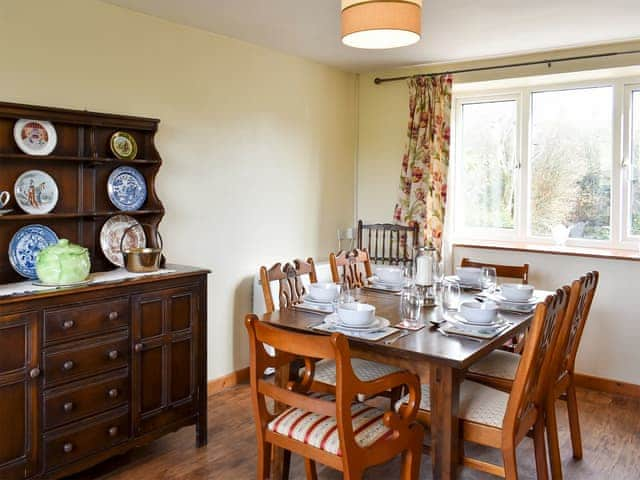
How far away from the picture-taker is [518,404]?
2045 mm

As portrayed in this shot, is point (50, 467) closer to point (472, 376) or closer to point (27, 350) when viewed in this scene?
point (27, 350)

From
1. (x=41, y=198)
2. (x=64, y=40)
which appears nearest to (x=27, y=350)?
(x=41, y=198)

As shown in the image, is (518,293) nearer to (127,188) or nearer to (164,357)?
(164,357)

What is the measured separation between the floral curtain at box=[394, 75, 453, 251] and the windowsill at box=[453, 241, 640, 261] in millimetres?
305

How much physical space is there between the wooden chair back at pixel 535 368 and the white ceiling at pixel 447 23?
1783 millimetres

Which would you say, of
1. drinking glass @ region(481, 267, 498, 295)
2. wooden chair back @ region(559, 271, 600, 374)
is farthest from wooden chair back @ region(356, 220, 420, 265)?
wooden chair back @ region(559, 271, 600, 374)

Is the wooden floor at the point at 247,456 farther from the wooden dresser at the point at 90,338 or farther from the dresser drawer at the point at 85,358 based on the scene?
the dresser drawer at the point at 85,358

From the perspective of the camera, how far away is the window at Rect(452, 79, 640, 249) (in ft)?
13.3

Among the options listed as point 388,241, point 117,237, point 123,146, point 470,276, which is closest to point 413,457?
point 470,276

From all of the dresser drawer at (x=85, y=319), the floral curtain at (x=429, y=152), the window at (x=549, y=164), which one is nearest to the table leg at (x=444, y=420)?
the dresser drawer at (x=85, y=319)

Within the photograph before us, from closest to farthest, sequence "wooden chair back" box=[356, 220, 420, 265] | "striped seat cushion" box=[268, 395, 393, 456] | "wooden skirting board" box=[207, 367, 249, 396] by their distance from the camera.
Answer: "striped seat cushion" box=[268, 395, 393, 456]
"wooden skirting board" box=[207, 367, 249, 396]
"wooden chair back" box=[356, 220, 420, 265]

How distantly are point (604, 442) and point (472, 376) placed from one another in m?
1.05

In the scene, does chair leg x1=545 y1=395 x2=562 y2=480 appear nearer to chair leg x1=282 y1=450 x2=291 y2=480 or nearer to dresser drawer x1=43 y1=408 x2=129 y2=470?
chair leg x1=282 y1=450 x2=291 y2=480

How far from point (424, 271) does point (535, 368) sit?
32.8 inches
